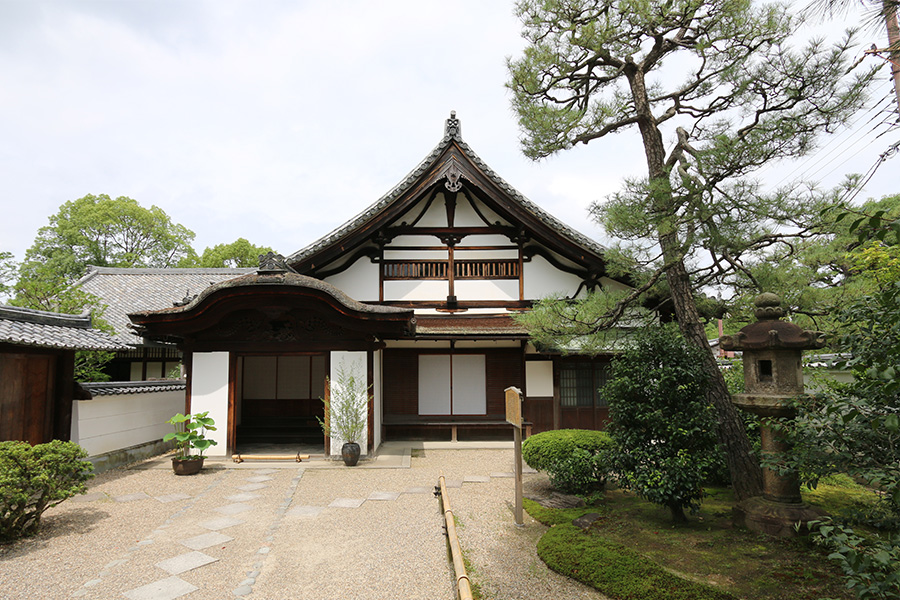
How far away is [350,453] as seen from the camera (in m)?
9.27

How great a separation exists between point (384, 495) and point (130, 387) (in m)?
6.49

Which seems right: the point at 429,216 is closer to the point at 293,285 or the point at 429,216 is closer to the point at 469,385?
the point at 469,385

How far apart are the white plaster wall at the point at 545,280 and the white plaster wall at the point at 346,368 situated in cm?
465

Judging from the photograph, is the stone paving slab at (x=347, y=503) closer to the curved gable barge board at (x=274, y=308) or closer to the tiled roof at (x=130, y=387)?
the curved gable barge board at (x=274, y=308)

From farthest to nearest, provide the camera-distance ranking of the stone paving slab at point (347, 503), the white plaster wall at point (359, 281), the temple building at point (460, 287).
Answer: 1. the white plaster wall at point (359, 281)
2. the temple building at point (460, 287)
3. the stone paving slab at point (347, 503)

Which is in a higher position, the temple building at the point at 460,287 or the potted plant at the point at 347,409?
the temple building at the point at 460,287

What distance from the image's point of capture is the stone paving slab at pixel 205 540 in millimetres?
5336

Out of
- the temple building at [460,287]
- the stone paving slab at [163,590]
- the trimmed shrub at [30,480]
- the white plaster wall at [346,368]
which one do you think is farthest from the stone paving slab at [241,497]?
the temple building at [460,287]

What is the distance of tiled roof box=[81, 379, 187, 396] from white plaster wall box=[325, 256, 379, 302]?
180 inches

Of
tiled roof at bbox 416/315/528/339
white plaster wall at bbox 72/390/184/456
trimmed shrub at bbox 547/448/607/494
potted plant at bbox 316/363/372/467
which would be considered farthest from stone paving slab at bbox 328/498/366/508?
white plaster wall at bbox 72/390/184/456

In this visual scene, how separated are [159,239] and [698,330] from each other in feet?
122

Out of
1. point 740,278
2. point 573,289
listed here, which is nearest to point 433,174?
point 573,289

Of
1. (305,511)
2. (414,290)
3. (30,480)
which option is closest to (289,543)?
(305,511)

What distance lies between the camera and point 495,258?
40.4 ft
